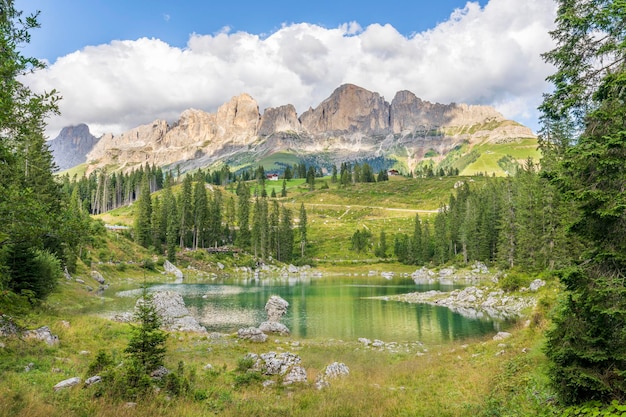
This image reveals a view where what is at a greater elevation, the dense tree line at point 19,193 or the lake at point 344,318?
the dense tree line at point 19,193

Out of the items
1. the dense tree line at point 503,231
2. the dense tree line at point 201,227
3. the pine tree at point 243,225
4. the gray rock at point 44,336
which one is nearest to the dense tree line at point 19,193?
the gray rock at point 44,336

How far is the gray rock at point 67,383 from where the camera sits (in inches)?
559

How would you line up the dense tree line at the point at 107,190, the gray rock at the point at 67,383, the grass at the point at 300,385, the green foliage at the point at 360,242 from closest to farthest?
the grass at the point at 300,385
the gray rock at the point at 67,383
the green foliage at the point at 360,242
the dense tree line at the point at 107,190

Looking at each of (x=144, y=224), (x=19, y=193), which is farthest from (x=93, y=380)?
(x=144, y=224)

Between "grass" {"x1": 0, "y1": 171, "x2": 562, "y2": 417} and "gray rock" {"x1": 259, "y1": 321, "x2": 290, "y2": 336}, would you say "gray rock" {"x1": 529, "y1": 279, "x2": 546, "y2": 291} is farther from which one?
"gray rock" {"x1": 259, "y1": 321, "x2": 290, "y2": 336}

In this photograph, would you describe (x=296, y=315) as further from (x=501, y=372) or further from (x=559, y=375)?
(x=559, y=375)

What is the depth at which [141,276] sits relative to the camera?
84062 mm

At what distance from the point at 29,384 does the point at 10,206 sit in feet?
25.1

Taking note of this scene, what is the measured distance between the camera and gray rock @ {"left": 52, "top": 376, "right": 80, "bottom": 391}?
14.2 m

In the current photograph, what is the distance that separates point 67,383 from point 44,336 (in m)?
7.87

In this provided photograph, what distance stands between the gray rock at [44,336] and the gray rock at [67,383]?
22.6 ft

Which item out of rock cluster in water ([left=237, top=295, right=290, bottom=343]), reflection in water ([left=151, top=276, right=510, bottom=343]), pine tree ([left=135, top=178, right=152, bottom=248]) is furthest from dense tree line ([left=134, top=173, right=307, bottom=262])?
rock cluster in water ([left=237, top=295, right=290, bottom=343])

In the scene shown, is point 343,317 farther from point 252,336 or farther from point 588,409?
point 588,409

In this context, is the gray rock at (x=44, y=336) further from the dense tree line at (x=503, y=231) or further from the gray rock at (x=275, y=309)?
the dense tree line at (x=503, y=231)
